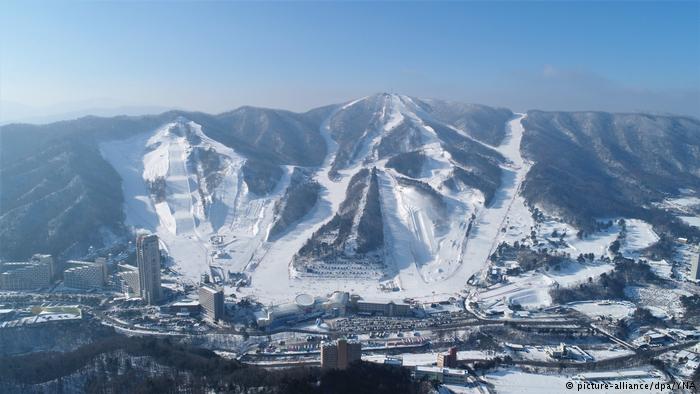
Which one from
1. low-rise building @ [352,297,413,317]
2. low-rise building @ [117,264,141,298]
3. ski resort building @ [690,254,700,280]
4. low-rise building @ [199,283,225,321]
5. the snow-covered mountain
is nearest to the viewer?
low-rise building @ [199,283,225,321]

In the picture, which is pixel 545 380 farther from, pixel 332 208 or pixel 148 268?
pixel 332 208

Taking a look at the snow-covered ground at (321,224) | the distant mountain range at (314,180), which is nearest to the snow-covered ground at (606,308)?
the snow-covered ground at (321,224)

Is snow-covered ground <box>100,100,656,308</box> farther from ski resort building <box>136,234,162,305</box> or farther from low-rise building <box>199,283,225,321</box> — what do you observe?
ski resort building <box>136,234,162,305</box>

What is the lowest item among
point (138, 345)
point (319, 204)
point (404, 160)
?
point (138, 345)

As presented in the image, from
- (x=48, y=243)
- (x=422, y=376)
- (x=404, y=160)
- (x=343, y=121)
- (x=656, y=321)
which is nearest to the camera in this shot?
(x=422, y=376)

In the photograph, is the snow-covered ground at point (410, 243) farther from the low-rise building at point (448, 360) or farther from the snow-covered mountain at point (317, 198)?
the low-rise building at point (448, 360)

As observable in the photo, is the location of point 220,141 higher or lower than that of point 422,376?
higher

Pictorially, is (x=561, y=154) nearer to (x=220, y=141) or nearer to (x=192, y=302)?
(x=220, y=141)

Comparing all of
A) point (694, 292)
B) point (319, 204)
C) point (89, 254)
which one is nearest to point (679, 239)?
point (694, 292)

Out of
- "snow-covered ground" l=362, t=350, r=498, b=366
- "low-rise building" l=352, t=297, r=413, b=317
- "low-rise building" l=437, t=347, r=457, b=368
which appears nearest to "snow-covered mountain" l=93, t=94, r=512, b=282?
"low-rise building" l=352, t=297, r=413, b=317
